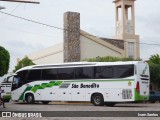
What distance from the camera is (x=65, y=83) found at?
29.7 m

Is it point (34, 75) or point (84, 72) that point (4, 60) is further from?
point (84, 72)

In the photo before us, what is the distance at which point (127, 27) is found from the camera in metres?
72.4

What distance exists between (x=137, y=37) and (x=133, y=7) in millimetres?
6958

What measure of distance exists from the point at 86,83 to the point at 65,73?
6.21 feet

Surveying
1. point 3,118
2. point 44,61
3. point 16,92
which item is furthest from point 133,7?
point 3,118

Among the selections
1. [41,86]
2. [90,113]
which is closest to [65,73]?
[41,86]

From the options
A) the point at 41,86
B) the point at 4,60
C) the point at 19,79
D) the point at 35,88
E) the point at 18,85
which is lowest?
the point at 35,88

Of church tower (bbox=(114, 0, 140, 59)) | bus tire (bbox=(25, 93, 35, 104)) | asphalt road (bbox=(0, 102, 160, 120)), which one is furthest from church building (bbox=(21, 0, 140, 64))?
asphalt road (bbox=(0, 102, 160, 120))

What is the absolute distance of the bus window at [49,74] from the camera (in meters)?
30.2

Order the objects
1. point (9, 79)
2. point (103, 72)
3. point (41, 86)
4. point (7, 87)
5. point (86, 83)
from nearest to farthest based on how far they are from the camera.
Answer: point (103, 72) < point (86, 83) < point (41, 86) < point (7, 87) < point (9, 79)

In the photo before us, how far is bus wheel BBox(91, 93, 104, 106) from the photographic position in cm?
2815

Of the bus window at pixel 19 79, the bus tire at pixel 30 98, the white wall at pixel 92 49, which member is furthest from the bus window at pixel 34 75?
the white wall at pixel 92 49

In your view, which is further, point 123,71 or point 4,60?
point 4,60

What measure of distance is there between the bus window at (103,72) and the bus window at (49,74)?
3398mm
